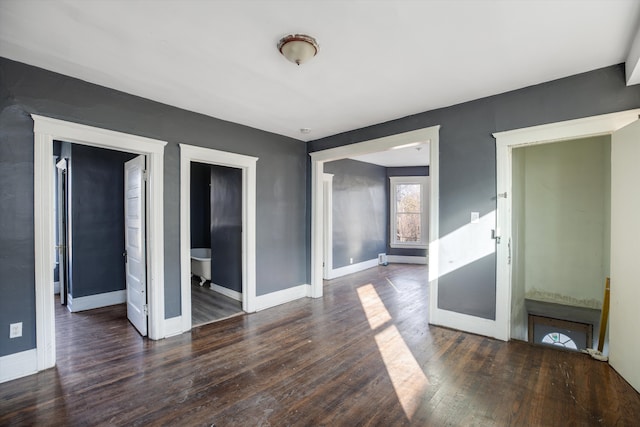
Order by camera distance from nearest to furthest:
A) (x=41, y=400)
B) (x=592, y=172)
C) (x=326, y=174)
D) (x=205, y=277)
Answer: (x=41, y=400) < (x=592, y=172) < (x=205, y=277) < (x=326, y=174)

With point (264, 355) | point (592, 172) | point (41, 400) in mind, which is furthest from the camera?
point (592, 172)

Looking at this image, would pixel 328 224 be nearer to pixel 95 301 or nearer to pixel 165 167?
pixel 165 167

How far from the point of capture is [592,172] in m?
3.93

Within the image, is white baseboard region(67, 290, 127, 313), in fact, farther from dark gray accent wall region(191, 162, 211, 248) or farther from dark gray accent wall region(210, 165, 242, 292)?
dark gray accent wall region(191, 162, 211, 248)

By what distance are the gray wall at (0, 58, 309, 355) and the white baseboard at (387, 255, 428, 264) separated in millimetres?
3762

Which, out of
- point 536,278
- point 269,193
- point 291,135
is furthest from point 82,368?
point 536,278

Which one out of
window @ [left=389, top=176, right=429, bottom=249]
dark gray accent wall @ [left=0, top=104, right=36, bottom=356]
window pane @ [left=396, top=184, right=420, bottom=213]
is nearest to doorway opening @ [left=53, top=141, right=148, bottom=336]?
dark gray accent wall @ [left=0, top=104, right=36, bottom=356]

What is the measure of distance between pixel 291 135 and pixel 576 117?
344 cm

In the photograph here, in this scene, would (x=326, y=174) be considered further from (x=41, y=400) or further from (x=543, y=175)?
(x=41, y=400)

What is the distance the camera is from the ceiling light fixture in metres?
2.08

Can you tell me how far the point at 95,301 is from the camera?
14.2 feet

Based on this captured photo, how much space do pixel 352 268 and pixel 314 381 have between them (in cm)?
441

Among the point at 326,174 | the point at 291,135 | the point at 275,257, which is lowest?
the point at 275,257

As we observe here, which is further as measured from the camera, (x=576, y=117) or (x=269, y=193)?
(x=269, y=193)
